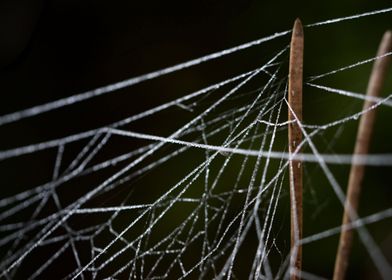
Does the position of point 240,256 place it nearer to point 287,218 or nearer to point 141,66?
point 287,218

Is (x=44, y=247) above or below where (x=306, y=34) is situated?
below

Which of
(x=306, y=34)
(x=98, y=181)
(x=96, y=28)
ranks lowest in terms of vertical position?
(x=98, y=181)

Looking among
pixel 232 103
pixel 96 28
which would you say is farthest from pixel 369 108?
pixel 96 28

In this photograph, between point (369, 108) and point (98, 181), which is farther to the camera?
point (98, 181)

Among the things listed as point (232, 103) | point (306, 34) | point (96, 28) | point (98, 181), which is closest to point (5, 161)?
point (98, 181)

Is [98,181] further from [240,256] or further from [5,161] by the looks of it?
[240,256]

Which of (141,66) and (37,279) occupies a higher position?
(141,66)
